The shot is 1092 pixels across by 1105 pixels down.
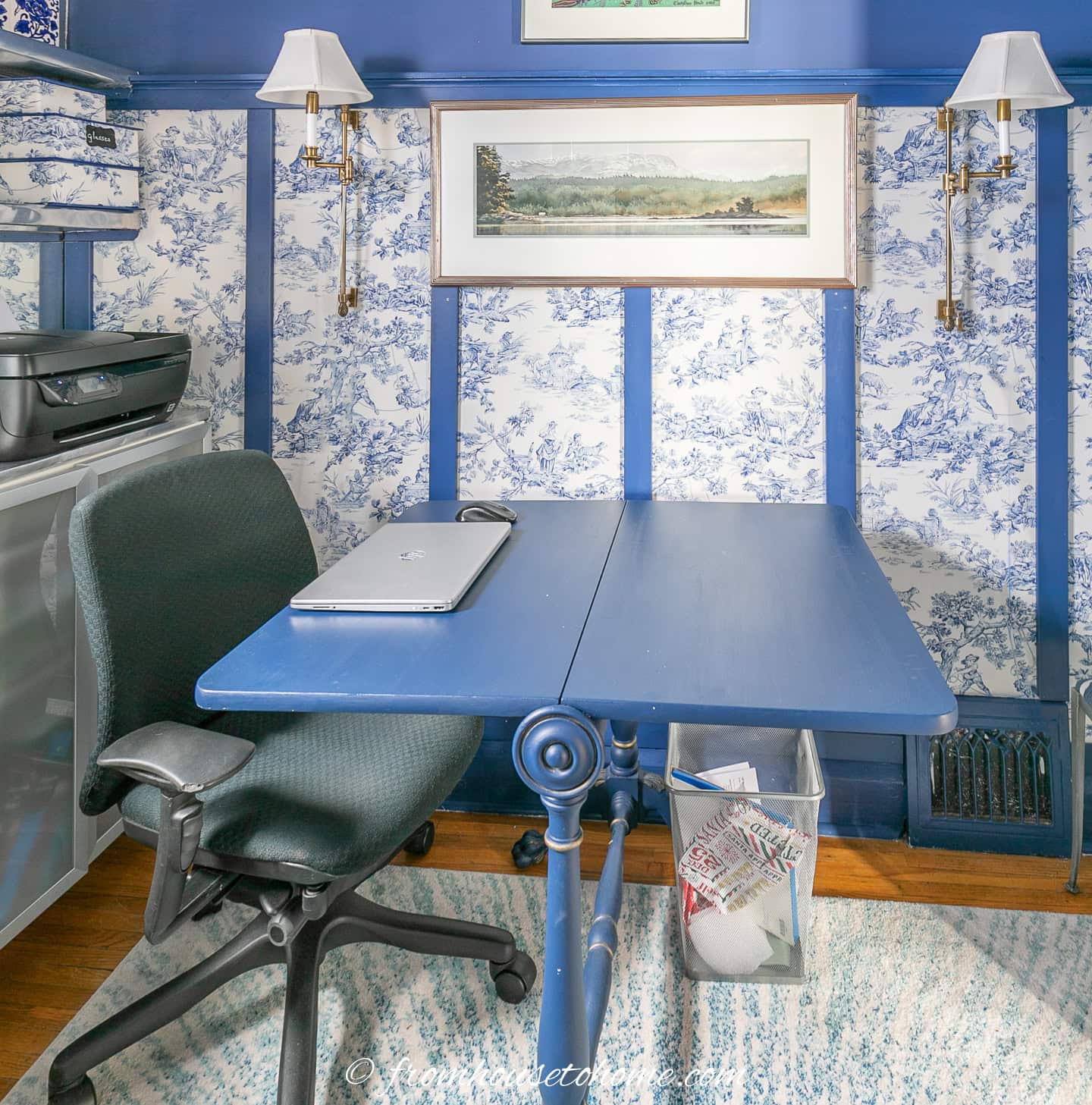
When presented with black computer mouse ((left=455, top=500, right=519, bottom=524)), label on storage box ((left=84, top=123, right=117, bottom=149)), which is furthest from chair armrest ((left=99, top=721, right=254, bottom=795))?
label on storage box ((left=84, top=123, right=117, bottom=149))

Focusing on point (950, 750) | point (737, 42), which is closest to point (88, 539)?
point (737, 42)

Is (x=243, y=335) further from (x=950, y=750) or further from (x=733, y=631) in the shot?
(x=950, y=750)

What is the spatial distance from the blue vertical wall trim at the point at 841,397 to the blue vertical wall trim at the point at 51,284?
6.16ft

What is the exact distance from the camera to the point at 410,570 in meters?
1.81

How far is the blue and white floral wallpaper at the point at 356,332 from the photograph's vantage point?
2666mm

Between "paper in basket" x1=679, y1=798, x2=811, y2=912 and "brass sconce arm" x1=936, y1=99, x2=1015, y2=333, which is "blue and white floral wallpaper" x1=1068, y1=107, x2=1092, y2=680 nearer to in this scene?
"brass sconce arm" x1=936, y1=99, x2=1015, y2=333

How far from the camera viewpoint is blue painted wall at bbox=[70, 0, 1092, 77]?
8.16 feet

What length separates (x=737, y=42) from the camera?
2.54m

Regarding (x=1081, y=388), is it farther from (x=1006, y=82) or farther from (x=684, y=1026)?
(x=684, y=1026)

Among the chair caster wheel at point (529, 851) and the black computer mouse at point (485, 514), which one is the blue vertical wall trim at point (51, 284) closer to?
the black computer mouse at point (485, 514)

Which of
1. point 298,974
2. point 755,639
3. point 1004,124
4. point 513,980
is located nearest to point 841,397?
point 1004,124

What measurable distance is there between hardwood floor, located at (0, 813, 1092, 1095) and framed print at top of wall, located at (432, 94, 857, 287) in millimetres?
1339

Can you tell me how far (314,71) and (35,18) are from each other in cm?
82

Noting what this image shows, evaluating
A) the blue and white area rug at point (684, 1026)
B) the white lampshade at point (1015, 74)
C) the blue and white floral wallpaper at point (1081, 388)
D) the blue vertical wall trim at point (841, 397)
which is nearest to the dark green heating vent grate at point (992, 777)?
the blue and white floral wallpaper at point (1081, 388)
